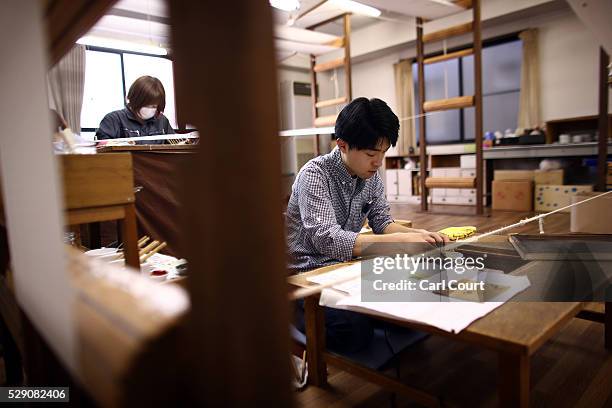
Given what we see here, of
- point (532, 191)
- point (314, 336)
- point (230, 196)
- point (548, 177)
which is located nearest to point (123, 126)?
point (314, 336)

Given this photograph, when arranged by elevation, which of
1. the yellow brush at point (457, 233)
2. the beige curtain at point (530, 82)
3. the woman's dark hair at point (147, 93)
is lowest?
the yellow brush at point (457, 233)

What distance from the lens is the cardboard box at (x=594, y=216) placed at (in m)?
2.77

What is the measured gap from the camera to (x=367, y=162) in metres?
1.45

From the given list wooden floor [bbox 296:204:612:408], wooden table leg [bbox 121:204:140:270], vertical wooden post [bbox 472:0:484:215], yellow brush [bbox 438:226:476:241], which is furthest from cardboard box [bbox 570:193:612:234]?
wooden table leg [bbox 121:204:140:270]

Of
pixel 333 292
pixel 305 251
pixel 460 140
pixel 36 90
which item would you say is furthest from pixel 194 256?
pixel 460 140

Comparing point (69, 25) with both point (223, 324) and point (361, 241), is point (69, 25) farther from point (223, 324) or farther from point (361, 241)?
point (361, 241)

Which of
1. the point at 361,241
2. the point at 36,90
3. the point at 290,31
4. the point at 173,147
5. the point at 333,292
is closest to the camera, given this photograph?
the point at 36,90

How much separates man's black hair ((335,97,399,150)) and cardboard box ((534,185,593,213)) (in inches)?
179

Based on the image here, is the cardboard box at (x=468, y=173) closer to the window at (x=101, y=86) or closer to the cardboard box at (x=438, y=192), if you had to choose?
the cardboard box at (x=438, y=192)

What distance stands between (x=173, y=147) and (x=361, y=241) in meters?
1.30

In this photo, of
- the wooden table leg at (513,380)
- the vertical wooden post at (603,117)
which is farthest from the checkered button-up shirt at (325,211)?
the vertical wooden post at (603,117)

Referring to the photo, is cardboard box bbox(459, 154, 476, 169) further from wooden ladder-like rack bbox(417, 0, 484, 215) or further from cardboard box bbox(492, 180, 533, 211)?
wooden ladder-like rack bbox(417, 0, 484, 215)

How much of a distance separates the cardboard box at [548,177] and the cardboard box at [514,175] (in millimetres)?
77

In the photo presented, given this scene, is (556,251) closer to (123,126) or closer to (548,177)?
(123,126)
